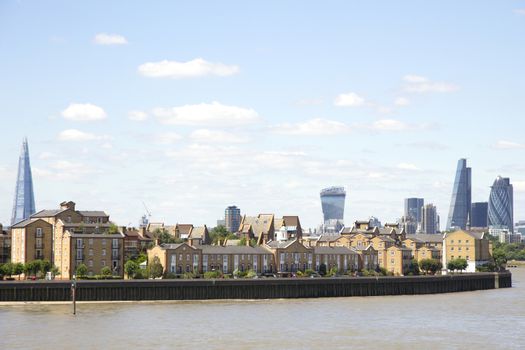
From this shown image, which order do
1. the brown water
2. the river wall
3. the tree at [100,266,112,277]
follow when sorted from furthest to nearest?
the tree at [100,266,112,277] → the river wall → the brown water

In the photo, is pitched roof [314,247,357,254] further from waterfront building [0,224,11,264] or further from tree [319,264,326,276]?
waterfront building [0,224,11,264]

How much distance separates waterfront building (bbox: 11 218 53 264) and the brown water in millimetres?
27850

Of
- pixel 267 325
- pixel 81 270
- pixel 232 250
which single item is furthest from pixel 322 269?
pixel 267 325

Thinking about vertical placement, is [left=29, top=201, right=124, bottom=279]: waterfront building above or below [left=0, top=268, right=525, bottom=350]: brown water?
above

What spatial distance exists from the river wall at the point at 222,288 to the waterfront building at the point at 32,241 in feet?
76.8

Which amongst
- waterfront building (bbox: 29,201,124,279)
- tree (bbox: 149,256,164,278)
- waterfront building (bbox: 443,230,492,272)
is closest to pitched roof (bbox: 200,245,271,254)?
tree (bbox: 149,256,164,278)

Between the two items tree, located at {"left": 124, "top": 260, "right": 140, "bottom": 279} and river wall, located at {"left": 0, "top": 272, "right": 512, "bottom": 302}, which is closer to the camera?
river wall, located at {"left": 0, "top": 272, "right": 512, "bottom": 302}

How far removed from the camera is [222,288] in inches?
4631

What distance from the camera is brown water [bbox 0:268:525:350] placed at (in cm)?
7231

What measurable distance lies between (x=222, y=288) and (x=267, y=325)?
33132 millimetres

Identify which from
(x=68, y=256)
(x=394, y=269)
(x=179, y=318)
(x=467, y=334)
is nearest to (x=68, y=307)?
(x=179, y=318)

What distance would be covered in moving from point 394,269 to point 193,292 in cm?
5950

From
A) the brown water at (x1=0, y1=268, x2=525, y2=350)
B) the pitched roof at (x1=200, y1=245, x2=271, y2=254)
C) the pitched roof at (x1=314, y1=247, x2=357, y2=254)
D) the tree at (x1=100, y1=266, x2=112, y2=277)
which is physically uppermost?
the pitched roof at (x1=200, y1=245, x2=271, y2=254)

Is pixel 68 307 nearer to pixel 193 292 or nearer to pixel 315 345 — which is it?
pixel 193 292
